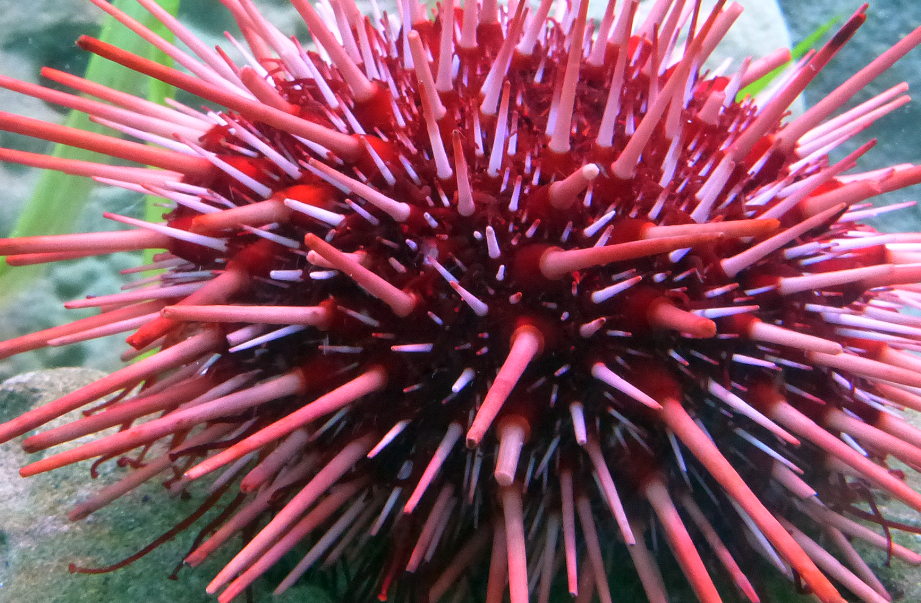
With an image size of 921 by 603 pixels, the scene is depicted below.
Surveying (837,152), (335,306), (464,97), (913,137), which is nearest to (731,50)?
(837,152)

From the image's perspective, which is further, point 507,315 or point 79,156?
point 79,156

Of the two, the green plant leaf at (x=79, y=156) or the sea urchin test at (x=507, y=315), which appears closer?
the sea urchin test at (x=507, y=315)

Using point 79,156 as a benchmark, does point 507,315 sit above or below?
above

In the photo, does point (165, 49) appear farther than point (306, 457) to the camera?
Yes

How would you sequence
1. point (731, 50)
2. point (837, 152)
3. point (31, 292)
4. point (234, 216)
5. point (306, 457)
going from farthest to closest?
point (837, 152) < point (731, 50) < point (31, 292) < point (306, 457) < point (234, 216)

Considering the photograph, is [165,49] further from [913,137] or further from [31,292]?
[913,137]

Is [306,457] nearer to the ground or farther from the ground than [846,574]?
nearer to the ground

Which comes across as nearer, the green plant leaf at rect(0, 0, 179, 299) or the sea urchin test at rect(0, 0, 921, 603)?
the sea urchin test at rect(0, 0, 921, 603)

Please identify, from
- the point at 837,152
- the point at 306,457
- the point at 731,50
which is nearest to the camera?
the point at 306,457
